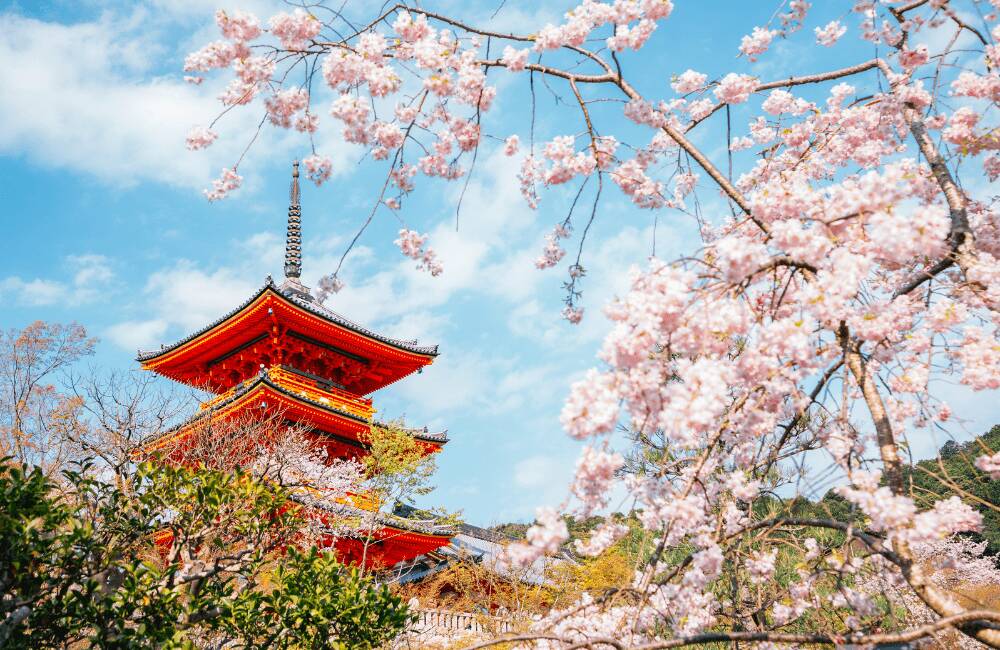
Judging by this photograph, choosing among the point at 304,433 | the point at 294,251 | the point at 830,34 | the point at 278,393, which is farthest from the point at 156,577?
the point at 294,251

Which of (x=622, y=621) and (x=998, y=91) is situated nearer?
(x=622, y=621)

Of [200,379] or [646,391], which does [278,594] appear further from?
[200,379]

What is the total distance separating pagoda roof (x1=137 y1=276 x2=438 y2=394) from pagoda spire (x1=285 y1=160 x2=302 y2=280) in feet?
7.05

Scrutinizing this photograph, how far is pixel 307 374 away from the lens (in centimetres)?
1648

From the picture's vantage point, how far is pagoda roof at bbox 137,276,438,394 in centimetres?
1512

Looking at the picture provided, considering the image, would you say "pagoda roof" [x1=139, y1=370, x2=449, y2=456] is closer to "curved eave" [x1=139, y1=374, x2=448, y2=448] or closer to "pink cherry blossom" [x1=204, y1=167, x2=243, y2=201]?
"curved eave" [x1=139, y1=374, x2=448, y2=448]

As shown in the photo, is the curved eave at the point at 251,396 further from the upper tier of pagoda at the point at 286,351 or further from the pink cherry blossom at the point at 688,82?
the pink cherry blossom at the point at 688,82

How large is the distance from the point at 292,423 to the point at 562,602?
6669 mm

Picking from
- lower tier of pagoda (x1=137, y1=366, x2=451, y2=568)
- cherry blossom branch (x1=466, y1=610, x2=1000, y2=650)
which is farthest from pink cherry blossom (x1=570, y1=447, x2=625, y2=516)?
lower tier of pagoda (x1=137, y1=366, x2=451, y2=568)

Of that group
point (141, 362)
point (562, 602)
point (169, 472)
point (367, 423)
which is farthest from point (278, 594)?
point (141, 362)

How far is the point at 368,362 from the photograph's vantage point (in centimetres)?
1730

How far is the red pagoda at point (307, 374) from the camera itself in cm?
1456

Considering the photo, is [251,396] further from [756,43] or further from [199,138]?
[756,43]

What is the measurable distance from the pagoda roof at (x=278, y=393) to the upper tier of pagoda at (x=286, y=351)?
1230mm
